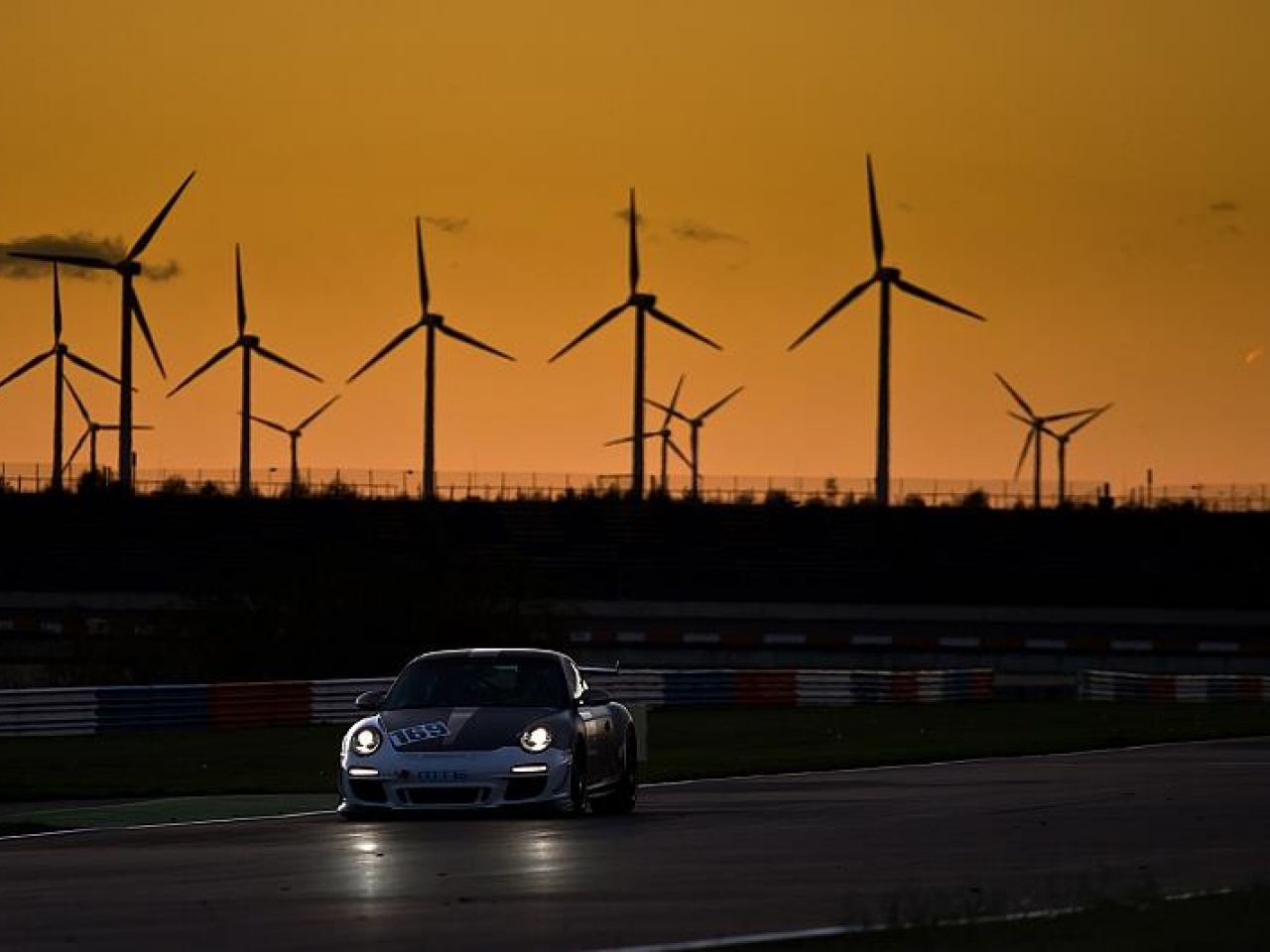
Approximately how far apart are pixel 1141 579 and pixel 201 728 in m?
80.0

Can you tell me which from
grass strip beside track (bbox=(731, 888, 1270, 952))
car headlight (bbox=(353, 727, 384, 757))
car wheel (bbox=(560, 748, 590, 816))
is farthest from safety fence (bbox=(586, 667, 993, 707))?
grass strip beside track (bbox=(731, 888, 1270, 952))

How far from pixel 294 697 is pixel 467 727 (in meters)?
27.2

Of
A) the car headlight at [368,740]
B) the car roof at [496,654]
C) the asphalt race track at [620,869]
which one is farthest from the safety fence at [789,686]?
the car headlight at [368,740]

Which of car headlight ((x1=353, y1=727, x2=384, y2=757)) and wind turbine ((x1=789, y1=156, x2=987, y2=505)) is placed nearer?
car headlight ((x1=353, y1=727, x2=384, y2=757))

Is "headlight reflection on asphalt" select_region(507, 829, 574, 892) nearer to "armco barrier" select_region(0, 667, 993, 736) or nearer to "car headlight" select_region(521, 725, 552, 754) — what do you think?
"car headlight" select_region(521, 725, 552, 754)

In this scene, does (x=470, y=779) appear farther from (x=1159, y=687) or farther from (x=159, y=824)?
(x=1159, y=687)

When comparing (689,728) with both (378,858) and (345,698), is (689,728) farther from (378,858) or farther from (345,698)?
(378,858)

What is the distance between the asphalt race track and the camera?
15.4 metres

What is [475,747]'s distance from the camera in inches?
945

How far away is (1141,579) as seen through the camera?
124m

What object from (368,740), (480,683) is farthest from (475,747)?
(480,683)

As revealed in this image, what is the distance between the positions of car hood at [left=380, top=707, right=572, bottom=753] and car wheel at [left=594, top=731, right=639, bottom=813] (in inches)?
54.7

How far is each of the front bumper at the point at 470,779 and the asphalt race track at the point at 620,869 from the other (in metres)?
0.21

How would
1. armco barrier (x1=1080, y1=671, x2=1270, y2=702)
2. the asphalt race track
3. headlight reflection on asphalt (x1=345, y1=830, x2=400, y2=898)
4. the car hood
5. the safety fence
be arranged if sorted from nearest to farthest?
1. the asphalt race track
2. headlight reflection on asphalt (x1=345, y1=830, x2=400, y2=898)
3. the car hood
4. the safety fence
5. armco barrier (x1=1080, y1=671, x2=1270, y2=702)
